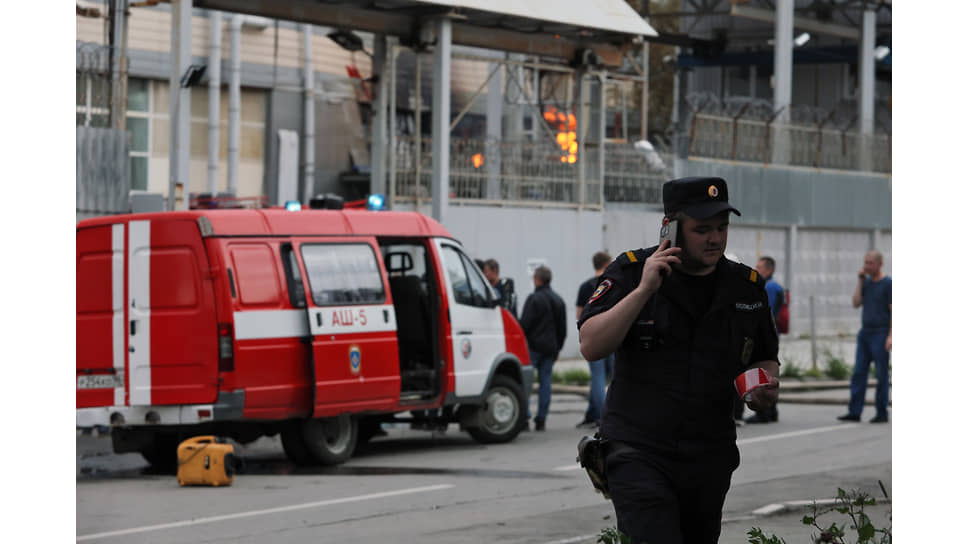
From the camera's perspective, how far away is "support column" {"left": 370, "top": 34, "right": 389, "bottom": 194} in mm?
23828

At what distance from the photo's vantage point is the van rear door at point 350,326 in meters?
13.4

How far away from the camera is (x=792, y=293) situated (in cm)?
3272

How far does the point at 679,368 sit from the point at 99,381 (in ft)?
29.8

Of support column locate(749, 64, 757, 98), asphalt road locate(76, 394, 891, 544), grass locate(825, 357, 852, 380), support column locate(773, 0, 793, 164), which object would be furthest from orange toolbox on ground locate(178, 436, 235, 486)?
support column locate(749, 64, 757, 98)

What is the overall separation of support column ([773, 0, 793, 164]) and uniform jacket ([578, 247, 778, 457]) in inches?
1096

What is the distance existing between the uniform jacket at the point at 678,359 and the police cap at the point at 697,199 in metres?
0.24

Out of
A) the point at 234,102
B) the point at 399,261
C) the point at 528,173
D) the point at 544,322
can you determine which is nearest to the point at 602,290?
the point at 399,261

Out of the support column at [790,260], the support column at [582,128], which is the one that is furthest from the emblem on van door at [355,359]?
the support column at [790,260]

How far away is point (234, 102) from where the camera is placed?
89.8 ft

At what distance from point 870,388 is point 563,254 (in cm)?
684

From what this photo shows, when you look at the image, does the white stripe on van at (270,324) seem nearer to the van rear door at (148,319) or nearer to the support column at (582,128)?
the van rear door at (148,319)

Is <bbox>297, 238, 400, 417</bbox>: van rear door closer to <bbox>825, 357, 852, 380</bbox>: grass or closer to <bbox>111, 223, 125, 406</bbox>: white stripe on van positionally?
<bbox>111, 223, 125, 406</bbox>: white stripe on van

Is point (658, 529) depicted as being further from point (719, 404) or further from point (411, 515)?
point (411, 515)

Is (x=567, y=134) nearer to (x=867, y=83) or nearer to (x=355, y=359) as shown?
(x=867, y=83)
